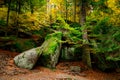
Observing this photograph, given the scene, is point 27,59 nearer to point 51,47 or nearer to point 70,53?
point 51,47

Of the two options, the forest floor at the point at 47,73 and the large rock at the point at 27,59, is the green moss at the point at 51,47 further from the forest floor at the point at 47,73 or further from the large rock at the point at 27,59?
the forest floor at the point at 47,73

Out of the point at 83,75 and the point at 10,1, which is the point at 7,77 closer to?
the point at 83,75

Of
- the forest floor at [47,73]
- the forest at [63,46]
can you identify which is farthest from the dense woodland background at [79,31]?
the forest floor at [47,73]

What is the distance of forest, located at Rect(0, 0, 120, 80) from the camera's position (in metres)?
14.0

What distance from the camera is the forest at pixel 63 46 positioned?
14.0 meters

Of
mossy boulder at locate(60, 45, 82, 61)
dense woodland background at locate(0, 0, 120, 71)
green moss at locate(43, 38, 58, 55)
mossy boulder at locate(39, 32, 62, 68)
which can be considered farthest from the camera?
mossy boulder at locate(60, 45, 82, 61)

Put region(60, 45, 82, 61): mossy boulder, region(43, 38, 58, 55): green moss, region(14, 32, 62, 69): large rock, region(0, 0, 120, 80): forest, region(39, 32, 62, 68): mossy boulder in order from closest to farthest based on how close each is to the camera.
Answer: region(0, 0, 120, 80): forest
region(14, 32, 62, 69): large rock
region(39, 32, 62, 68): mossy boulder
region(43, 38, 58, 55): green moss
region(60, 45, 82, 61): mossy boulder

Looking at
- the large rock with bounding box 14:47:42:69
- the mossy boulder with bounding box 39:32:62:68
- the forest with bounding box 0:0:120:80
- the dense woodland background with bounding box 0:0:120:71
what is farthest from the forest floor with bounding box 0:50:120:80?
the dense woodland background with bounding box 0:0:120:71

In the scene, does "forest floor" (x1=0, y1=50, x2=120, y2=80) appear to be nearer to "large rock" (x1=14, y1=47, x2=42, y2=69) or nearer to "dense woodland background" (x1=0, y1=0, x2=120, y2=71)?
"large rock" (x1=14, y1=47, x2=42, y2=69)

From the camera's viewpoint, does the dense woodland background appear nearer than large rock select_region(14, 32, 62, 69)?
No

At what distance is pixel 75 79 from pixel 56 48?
4.49 meters

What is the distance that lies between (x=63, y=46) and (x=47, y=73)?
570cm

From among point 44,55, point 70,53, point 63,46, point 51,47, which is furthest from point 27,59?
point 70,53

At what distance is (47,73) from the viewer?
1427 cm
